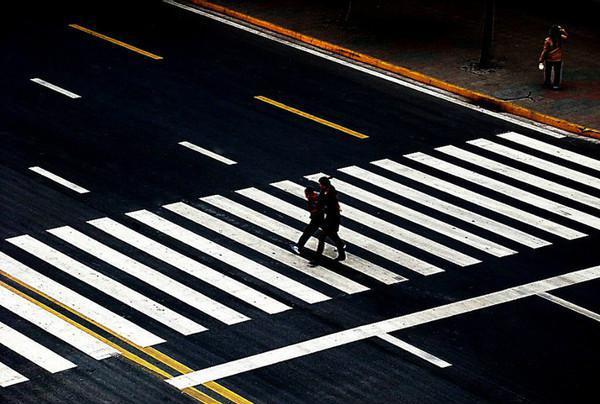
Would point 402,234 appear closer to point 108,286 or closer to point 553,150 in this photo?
point 108,286

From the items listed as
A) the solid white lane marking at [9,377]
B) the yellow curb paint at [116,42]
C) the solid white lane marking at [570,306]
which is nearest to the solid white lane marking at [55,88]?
the yellow curb paint at [116,42]

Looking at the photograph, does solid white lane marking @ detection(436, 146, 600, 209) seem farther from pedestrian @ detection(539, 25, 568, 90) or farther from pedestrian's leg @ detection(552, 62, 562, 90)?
pedestrian's leg @ detection(552, 62, 562, 90)

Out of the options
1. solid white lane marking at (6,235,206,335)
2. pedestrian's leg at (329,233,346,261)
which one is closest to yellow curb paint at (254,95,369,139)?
pedestrian's leg at (329,233,346,261)

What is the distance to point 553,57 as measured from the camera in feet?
116

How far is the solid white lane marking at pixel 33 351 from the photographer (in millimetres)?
22375

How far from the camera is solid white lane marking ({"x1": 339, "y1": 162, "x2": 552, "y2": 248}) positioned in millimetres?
27844

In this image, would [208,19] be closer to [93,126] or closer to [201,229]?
[93,126]

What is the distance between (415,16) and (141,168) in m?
13.2

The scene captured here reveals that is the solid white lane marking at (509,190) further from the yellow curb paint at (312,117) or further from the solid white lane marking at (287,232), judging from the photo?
the solid white lane marking at (287,232)

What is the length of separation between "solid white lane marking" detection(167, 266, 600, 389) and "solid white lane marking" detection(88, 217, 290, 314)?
55.8 inches

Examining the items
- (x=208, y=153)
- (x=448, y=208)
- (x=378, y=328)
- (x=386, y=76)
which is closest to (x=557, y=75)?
(x=386, y=76)

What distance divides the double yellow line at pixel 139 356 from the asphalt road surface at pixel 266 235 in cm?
4

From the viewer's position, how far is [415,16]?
41062 mm

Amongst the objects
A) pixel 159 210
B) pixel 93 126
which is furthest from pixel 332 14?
pixel 159 210
